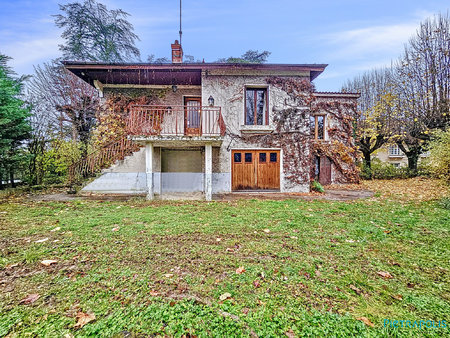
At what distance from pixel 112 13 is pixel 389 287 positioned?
24.6 m

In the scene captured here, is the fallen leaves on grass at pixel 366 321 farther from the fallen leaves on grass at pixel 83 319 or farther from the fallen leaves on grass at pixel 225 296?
the fallen leaves on grass at pixel 83 319

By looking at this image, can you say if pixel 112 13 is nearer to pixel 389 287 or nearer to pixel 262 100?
pixel 262 100

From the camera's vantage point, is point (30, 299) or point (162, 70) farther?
point (162, 70)

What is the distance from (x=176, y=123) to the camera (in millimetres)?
6836

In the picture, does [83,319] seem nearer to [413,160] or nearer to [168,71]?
[168,71]

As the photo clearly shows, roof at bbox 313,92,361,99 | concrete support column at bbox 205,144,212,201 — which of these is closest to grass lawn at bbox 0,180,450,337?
concrete support column at bbox 205,144,212,201

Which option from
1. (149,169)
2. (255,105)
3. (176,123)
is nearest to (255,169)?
(255,105)

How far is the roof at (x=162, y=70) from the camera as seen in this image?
8.75 m

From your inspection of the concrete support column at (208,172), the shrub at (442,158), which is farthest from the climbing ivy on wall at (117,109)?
the shrub at (442,158)

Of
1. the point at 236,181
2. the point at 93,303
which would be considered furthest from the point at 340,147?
the point at 93,303

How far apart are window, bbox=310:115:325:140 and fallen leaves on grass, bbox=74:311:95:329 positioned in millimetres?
14571

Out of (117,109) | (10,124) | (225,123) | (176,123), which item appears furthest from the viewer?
(117,109)

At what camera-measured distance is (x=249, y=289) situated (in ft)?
7.10

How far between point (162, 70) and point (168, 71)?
26 centimetres
